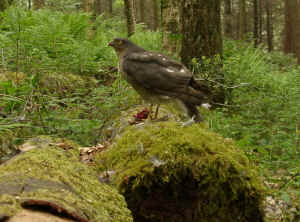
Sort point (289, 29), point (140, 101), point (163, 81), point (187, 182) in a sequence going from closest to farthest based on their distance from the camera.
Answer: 1. point (187, 182)
2. point (163, 81)
3. point (140, 101)
4. point (289, 29)

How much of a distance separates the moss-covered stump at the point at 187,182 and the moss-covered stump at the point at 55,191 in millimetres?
659

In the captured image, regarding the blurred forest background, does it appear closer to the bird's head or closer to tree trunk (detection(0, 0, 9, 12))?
tree trunk (detection(0, 0, 9, 12))

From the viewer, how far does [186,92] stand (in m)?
4.17

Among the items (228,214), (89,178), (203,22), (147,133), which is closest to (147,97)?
(147,133)

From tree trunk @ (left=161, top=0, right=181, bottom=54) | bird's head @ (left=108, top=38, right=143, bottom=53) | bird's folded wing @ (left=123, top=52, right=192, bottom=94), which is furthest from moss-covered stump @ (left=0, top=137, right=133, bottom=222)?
tree trunk @ (left=161, top=0, right=181, bottom=54)

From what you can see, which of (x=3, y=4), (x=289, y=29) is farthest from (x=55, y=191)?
(x=289, y=29)

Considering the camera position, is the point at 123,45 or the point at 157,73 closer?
the point at 157,73

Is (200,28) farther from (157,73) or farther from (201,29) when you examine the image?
(157,73)

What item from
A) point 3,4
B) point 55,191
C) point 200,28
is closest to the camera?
point 55,191

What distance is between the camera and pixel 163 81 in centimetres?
420

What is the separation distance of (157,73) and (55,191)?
2693 millimetres

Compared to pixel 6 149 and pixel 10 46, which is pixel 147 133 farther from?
pixel 10 46

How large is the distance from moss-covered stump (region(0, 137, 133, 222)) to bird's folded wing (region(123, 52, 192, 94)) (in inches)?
71.0

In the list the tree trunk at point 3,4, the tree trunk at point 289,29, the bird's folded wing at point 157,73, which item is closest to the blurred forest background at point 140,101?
the tree trunk at point 3,4
